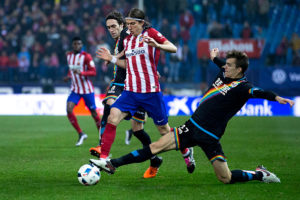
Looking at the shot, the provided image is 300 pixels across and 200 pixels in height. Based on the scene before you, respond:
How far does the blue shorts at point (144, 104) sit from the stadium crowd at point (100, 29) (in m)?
14.8

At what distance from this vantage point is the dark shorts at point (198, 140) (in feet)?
22.5

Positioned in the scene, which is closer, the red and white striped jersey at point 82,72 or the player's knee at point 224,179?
the player's knee at point 224,179

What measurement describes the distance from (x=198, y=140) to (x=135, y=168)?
81.0 inches

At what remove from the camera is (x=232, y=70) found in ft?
22.4

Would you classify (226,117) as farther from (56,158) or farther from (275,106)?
(275,106)

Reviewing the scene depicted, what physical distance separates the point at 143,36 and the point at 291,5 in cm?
2043

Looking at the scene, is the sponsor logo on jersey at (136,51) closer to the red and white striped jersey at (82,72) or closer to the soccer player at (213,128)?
the soccer player at (213,128)

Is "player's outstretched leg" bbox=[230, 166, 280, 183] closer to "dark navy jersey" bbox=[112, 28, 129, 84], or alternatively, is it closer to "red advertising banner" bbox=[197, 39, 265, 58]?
"dark navy jersey" bbox=[112, 28, 129, 84]

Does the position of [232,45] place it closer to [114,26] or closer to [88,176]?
[114,26]

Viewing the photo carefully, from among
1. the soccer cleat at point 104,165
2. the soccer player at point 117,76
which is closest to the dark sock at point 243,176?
the soccer cleat at point 104,165

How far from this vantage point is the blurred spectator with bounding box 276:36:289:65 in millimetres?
23641

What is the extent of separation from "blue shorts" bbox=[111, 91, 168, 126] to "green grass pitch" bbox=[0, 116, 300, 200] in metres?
0.88

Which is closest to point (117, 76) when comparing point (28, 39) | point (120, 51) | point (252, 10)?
point (120, 51)

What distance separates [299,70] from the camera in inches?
862
